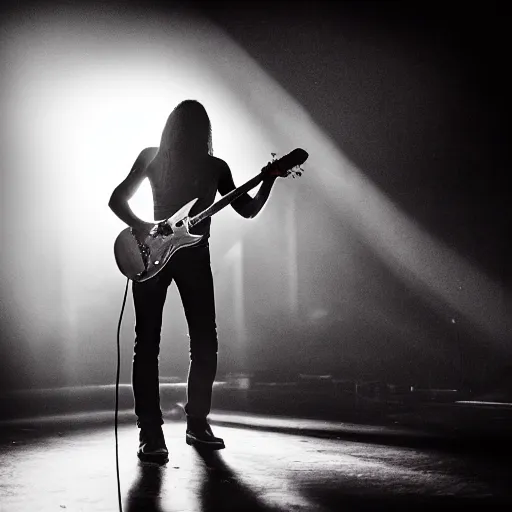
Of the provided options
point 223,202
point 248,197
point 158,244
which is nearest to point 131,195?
point 158,244

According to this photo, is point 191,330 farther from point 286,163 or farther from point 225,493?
point 225,493

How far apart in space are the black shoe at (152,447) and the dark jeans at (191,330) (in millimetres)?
32

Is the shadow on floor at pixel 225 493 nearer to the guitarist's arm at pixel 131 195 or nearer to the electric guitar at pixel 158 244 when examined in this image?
the electric guitar at pixel 158 244

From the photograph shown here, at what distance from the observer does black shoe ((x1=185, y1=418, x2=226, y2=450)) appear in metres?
2.47

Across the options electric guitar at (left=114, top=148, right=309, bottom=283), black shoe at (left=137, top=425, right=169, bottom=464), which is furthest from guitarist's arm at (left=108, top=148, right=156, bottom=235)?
black shoe at (left=137, top=425, right=169, bottom=464)

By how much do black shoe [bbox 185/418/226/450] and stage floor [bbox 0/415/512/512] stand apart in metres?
0.06

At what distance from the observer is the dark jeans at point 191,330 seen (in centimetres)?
238

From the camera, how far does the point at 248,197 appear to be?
2.56 metres

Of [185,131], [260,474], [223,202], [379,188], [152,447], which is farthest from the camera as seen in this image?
[379,188]

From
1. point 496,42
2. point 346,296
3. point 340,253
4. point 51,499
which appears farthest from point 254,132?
point 51,499

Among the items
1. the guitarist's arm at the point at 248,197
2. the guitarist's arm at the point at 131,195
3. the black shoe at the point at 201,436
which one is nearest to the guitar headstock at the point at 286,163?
the guitarist's arm at the point at 248,197

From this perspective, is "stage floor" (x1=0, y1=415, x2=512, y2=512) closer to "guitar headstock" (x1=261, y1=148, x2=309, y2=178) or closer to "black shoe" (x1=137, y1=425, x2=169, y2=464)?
"black shoe" (x1=137, y1=425, x2=169, y2=464)

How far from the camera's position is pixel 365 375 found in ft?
19.6

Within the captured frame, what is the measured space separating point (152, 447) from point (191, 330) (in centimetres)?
46
